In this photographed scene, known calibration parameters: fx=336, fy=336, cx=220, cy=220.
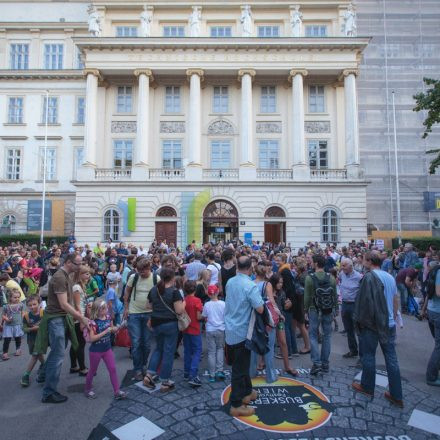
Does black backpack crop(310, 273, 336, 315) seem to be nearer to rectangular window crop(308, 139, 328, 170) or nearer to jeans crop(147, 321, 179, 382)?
jeans crop(147, 321, 179, 382)

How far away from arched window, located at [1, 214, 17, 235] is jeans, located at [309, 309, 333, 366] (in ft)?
98.1

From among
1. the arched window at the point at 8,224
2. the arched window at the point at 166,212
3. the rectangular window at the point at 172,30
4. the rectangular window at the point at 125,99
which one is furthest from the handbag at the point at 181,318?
the arched window at the point at 8,224

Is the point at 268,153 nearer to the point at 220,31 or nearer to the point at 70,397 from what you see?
the point at 220,31

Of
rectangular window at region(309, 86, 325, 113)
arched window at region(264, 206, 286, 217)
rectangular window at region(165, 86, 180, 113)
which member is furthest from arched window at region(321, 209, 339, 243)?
rectangular window at region(165, 86, 180, 113)

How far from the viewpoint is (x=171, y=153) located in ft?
88.7

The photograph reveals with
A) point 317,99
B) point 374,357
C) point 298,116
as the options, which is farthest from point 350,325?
point 317,99

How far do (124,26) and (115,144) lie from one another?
10.3 m

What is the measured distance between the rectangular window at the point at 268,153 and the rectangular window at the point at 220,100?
416cm

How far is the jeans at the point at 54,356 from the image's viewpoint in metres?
4.91

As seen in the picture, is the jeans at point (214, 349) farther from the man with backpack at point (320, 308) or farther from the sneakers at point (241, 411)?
the man with backpack at point (320, 308)

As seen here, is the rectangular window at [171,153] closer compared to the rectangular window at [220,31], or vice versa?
the rectangular window at [171,153]

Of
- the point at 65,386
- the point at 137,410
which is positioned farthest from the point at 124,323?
the point at 137,410

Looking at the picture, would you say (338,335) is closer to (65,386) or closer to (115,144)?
(65,386)

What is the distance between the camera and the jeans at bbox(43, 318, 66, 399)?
491 centimetres
